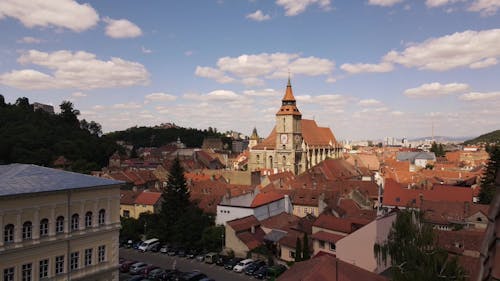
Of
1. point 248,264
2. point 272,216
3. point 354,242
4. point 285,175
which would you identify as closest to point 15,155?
point 285,175

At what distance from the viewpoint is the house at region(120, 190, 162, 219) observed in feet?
141

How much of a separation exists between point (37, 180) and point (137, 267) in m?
11.0

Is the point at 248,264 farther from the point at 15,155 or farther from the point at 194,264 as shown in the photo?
the point at 15,155

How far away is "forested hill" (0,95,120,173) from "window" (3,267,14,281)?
48654 mm

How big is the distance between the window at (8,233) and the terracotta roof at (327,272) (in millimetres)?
13978

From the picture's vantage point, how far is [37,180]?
2272cm

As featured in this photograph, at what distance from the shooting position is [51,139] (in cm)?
8288

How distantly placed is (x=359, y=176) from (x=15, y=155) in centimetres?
6250

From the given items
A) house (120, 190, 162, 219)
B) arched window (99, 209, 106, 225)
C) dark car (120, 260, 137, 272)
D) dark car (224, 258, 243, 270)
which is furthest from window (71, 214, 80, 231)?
house (120, 190, 162, 219)

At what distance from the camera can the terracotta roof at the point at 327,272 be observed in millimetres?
16250

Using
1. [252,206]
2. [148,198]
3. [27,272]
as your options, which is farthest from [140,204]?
[27,272]

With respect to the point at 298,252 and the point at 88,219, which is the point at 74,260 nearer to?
the point at 88,219

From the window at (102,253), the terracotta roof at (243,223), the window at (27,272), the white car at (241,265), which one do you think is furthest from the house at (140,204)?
the window at (27,272)

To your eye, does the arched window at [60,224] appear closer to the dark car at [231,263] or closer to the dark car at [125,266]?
the dark car at [125,266]
